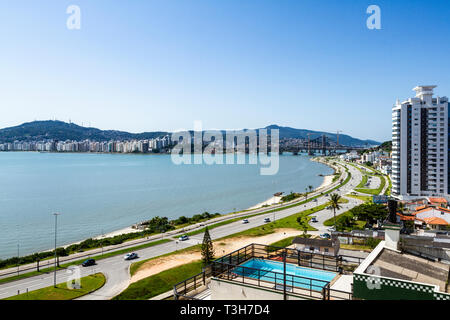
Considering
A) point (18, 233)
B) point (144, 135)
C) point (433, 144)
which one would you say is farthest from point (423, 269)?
point (144, 135)

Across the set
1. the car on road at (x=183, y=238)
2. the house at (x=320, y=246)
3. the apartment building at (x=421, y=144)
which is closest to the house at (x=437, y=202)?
the apartment building at (x=421, y=144)

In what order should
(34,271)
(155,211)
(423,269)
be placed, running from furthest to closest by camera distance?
1. (155,211)
2. (34,271)
3. (423,269)

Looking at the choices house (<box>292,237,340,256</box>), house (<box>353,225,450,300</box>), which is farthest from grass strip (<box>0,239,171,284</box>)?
house (<box>353,225,450,300</box>)

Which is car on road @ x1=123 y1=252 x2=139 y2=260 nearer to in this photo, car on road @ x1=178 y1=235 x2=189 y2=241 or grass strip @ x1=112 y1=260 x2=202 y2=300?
grass strip @ x1=112 y1=260 x2=202 y2=300
